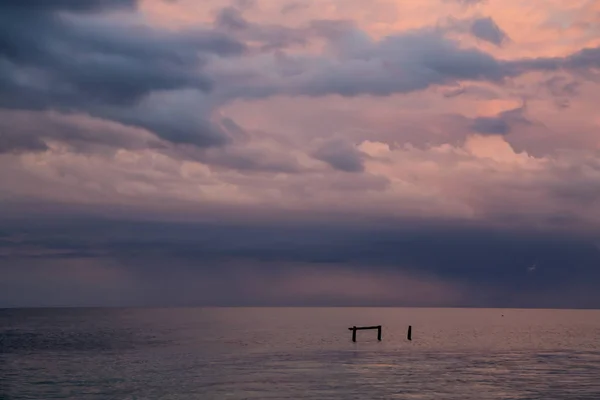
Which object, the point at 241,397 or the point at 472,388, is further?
the point at 472,388

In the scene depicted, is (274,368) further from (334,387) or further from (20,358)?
(20,358)

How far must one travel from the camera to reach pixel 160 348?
9906 cm

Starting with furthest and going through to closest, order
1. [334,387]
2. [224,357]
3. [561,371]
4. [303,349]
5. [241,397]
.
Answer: [303,349], [224,357], [561,371], [334,387], [241,397]

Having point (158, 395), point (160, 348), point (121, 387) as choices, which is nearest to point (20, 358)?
point (160, 348)

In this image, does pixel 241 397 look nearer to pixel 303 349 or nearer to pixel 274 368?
pixel 274 368

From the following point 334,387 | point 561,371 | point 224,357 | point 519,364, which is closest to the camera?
point 334,387

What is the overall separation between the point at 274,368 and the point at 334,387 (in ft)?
46.8

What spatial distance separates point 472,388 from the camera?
55.8m

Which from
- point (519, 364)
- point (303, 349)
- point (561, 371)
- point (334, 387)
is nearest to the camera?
point (334, 387)

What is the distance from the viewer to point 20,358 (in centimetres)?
8238

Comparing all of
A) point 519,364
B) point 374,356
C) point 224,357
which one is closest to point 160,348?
point 224,357

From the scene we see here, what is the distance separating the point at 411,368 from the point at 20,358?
45821mm

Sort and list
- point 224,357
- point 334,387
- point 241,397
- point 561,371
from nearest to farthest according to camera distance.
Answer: point 241,397, point 334,387, point 561,371, point 224,357

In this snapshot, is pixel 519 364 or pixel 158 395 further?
pixel 519 364
